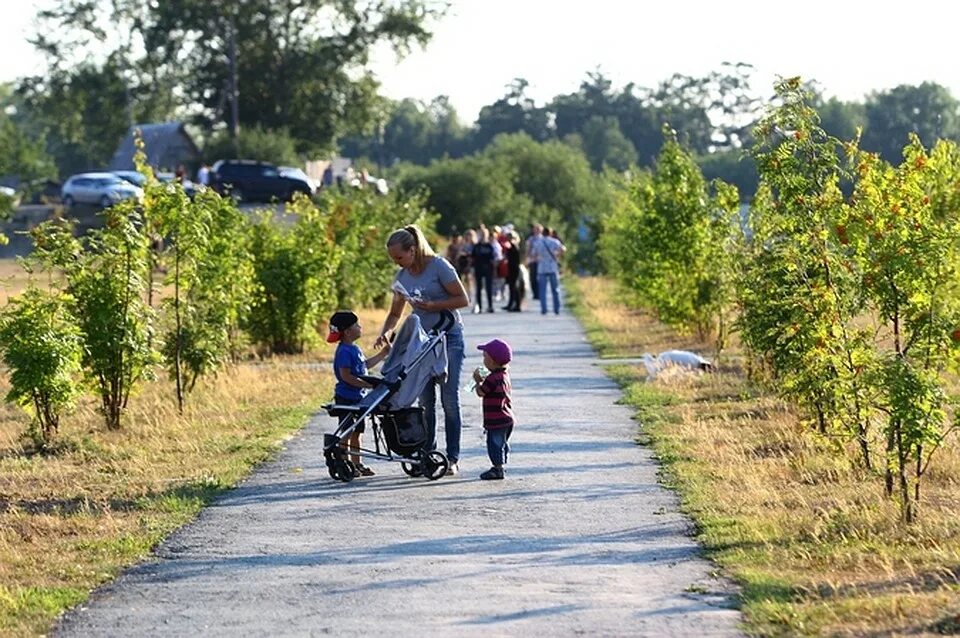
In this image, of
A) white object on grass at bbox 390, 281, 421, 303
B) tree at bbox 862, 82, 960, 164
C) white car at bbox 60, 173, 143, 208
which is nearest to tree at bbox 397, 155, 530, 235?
white car at bbox 60, 173, 143, 208

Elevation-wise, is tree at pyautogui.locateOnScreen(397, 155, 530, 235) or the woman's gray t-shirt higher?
tree at pyautogui.locateOnScreen(397, 155, 530, 235)

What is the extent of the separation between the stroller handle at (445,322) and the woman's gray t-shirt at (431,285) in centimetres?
2

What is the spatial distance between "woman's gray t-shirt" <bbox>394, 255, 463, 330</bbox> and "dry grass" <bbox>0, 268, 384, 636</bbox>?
5.48ft

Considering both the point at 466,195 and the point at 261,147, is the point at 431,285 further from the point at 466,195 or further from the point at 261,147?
the point at 261,147

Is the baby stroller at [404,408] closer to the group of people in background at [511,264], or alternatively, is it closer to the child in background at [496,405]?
the child in background at [496,405]

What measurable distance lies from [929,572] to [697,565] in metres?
1.12

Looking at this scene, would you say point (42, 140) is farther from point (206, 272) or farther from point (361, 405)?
point (361, 405)

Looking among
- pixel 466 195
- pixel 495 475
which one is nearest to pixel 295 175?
pixel 466 195

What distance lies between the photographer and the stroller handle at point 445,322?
12867 mm

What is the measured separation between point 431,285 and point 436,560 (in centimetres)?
369

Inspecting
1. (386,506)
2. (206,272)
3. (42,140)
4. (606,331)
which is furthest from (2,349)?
(42,140)

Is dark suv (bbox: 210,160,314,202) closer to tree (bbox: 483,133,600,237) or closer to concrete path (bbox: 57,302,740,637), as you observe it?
tree (bbox: 483,133,600,237)

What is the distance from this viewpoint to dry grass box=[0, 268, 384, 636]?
931cm

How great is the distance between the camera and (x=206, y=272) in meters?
18.4
